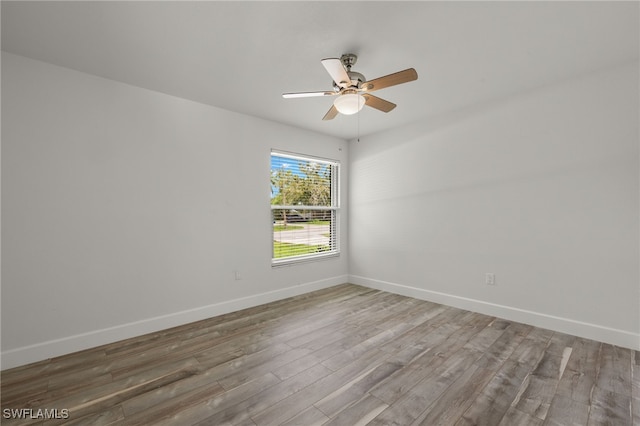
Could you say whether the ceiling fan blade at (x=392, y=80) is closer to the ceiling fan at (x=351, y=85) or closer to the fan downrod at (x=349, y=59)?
the ceiling fan at (x=351, y=85)

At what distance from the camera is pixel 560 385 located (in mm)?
1947

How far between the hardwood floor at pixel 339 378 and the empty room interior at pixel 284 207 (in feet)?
0.06

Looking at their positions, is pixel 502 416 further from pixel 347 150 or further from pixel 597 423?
pixel 347 150

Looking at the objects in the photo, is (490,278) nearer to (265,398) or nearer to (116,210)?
(265,398)

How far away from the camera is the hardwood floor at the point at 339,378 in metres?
1.68

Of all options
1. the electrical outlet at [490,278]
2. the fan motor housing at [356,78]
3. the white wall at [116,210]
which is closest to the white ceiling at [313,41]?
the fan motor housing at [356,78]

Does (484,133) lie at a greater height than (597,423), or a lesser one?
greater

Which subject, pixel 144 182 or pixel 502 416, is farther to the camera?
pixel 144 182

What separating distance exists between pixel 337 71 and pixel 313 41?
31 centimetres

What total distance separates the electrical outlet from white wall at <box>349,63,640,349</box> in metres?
0.04

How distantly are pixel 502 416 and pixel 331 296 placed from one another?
8.44 ft

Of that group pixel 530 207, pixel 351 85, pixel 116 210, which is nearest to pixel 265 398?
pixel 116 210

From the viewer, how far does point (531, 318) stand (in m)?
2.98

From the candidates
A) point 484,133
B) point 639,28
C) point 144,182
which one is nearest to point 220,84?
point 144,182
